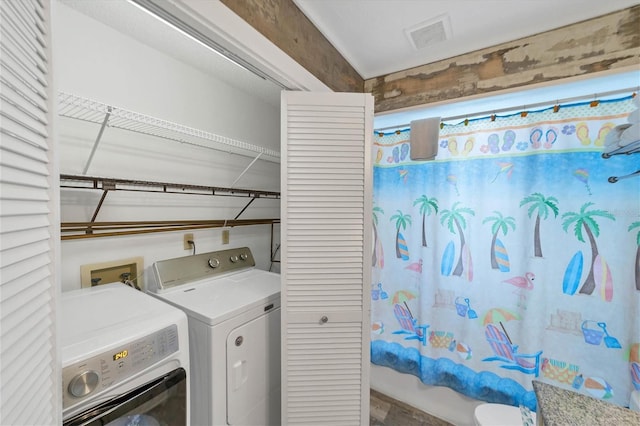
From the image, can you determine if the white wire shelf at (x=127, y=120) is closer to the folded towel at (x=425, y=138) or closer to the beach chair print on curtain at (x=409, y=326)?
the folded towel at (x=425, y=138)

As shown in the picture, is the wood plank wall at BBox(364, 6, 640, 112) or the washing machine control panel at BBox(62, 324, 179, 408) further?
the wood plank wall at BBox(364, 6, 640, 112)

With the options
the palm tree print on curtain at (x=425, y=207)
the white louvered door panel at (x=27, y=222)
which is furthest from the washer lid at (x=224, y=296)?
the palm tree print on curtain at (x=425, y=207)

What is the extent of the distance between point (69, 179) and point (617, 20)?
9.51 ft

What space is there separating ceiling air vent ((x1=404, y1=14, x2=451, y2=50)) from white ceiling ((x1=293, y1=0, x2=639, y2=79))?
0.02m

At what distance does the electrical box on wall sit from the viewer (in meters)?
1.28

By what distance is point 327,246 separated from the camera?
1345mm

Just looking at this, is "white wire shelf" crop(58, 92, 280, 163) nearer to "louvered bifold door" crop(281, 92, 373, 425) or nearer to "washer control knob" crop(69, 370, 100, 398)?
"louvered bifold door" crop(281, 92, 373, 425)

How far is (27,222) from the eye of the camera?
20.1 inches

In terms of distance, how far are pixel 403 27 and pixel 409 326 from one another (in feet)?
7.05

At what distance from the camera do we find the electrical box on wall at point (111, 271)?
128 cm

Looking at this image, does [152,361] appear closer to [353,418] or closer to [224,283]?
[224,283]

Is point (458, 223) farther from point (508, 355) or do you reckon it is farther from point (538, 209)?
point (508, 355)

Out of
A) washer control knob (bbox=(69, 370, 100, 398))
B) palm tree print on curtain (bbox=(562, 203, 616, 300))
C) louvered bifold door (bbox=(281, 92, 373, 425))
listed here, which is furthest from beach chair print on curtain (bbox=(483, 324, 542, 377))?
washer control knob (bbox=(69, 370, 100, 398))

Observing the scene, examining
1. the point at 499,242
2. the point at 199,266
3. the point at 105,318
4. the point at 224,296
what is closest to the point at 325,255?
the point at 224,296
